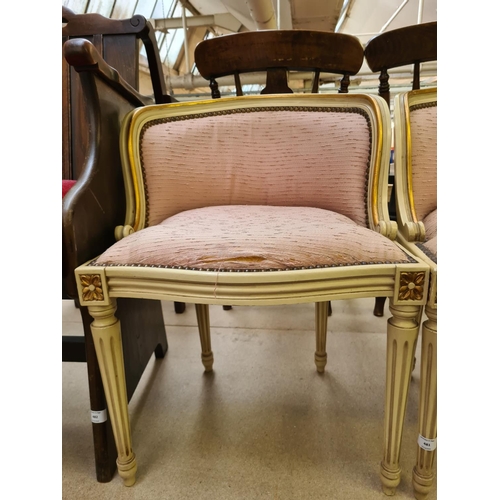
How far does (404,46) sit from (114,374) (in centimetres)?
97

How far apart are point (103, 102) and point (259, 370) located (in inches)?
31.5

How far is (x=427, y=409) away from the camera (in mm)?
543

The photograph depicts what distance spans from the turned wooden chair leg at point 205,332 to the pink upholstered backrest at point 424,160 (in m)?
0.59

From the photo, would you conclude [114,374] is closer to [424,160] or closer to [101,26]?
[424,160]

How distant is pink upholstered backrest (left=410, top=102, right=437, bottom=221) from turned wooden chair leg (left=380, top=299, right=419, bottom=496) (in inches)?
11.7

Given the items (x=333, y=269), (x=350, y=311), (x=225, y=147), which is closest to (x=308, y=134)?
(x=225, y=147)

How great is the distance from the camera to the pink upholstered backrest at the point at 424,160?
0.72 meters

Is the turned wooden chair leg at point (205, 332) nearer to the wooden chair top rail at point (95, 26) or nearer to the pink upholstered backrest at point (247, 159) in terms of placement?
the pink upholstered backrest at point (247, 159)

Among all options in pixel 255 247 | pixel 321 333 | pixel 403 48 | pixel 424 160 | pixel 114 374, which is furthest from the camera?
pixel 321 333

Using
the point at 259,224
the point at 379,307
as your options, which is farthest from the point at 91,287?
the point at 379,307

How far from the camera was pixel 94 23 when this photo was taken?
95 cm

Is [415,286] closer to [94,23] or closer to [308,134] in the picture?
[308,134]

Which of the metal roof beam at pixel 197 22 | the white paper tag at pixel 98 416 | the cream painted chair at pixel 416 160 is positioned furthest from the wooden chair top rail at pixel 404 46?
the metal roof beam at pixel 197 22

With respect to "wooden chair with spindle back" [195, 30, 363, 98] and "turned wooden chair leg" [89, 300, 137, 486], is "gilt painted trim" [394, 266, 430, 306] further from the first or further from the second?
"wooden chair with spindle back" [195, 30, 363, 98]
